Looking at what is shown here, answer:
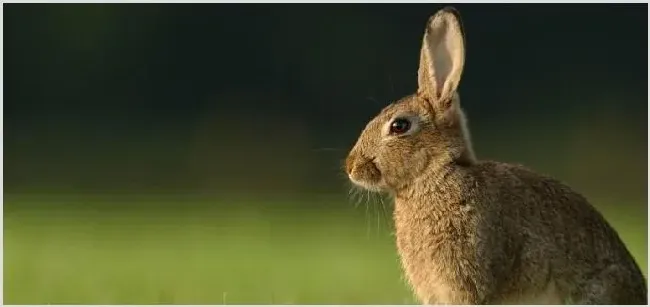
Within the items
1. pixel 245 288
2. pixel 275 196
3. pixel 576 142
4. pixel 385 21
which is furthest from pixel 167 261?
pixel 385 21

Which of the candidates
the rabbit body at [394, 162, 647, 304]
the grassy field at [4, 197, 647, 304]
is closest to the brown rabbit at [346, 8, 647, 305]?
the rabbit body at [394, 162, 647, 304]

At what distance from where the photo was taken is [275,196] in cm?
1180

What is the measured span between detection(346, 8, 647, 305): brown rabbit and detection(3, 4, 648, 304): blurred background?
152cm

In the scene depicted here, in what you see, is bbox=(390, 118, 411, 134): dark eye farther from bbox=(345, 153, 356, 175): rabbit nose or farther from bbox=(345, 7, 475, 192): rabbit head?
bbox=(345, 153, 356, 175): rabbit nose

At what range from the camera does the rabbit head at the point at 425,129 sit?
201 inches

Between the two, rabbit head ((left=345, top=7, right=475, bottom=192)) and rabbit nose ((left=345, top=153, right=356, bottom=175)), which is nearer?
rabbit head ((left=345, top=7, right=475, bottom=192))

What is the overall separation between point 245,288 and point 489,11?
352 inches

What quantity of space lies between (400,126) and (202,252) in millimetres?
4076

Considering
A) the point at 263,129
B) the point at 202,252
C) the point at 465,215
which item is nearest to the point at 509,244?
the point at 465,215

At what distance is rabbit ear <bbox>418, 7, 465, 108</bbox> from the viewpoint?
5.15 m

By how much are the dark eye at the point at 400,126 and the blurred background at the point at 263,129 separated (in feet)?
5.09

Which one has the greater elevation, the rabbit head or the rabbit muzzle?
the rabbit head

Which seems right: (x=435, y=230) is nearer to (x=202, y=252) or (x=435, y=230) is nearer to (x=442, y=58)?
(x=442, y=58)

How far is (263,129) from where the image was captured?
1366 centimetres
